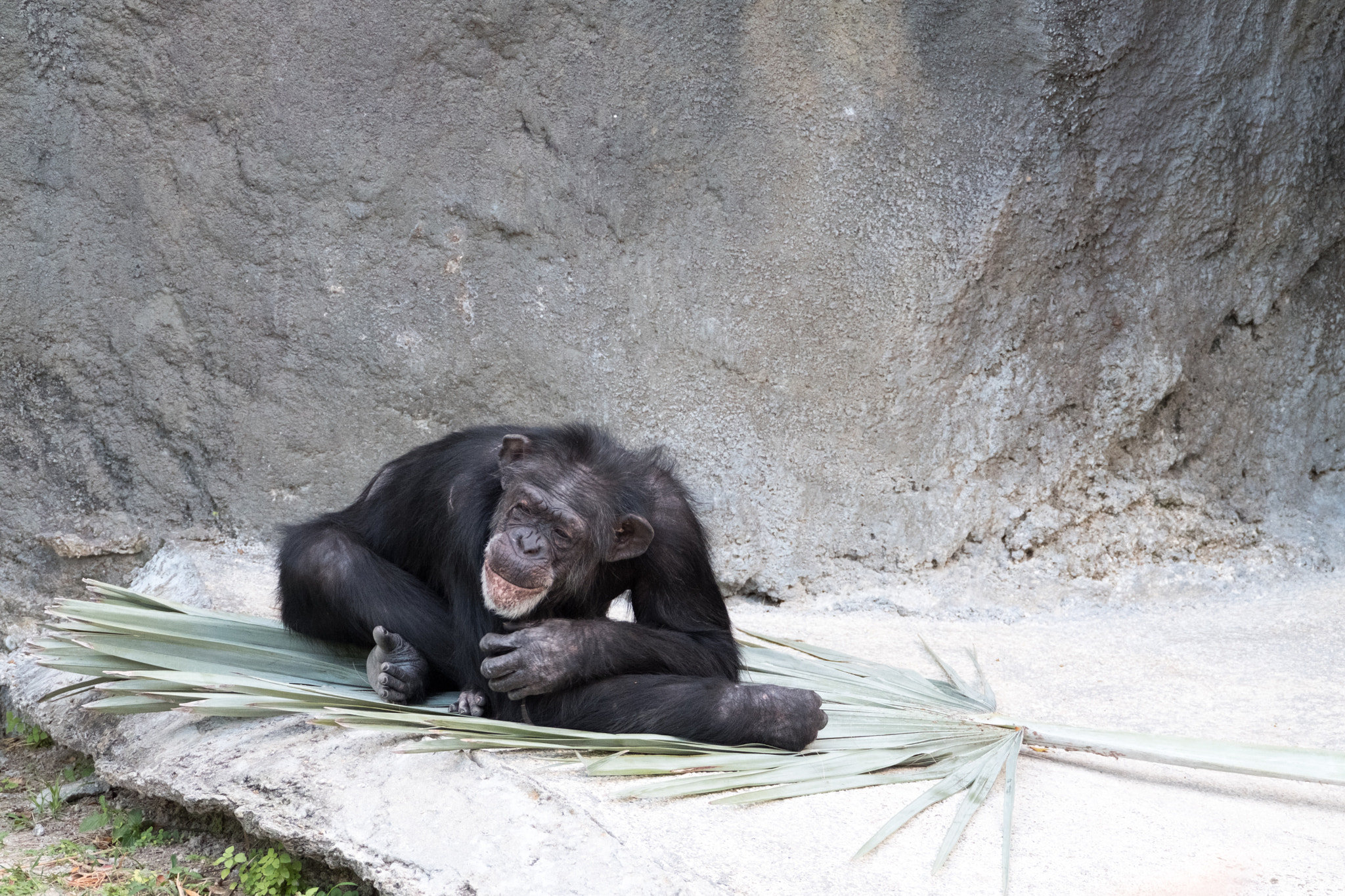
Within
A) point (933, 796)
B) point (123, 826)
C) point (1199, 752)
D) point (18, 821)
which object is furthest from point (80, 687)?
point (1199, 752)

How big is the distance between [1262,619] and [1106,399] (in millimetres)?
1498

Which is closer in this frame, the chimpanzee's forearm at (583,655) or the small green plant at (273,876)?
the small green plant at (273,876)

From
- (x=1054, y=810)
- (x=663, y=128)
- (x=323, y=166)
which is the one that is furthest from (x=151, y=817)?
(x=663, y=128)

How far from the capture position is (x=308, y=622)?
14.6 feet

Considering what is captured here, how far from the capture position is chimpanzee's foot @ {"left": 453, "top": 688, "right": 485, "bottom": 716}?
13.3ft

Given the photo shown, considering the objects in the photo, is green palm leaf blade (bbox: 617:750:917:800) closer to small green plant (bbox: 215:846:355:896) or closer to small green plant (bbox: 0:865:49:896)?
small green plant (bbox: 215:846:355:896)

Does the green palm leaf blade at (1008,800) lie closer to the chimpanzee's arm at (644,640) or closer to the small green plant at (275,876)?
the chimpanzee's arm at (644,640)

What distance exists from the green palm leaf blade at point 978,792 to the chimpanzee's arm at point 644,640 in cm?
91

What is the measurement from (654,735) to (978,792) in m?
1.00

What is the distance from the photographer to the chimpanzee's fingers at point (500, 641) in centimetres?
381

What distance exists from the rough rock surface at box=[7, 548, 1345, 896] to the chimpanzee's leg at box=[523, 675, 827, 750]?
0.23 m

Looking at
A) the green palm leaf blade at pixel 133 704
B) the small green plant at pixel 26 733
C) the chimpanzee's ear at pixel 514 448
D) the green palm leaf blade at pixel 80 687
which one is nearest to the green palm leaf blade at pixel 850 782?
the chimpanzee's ear at pixel 514 448

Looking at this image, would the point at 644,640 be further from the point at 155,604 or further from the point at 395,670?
the point at 155,604

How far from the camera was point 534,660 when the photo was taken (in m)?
3.83
